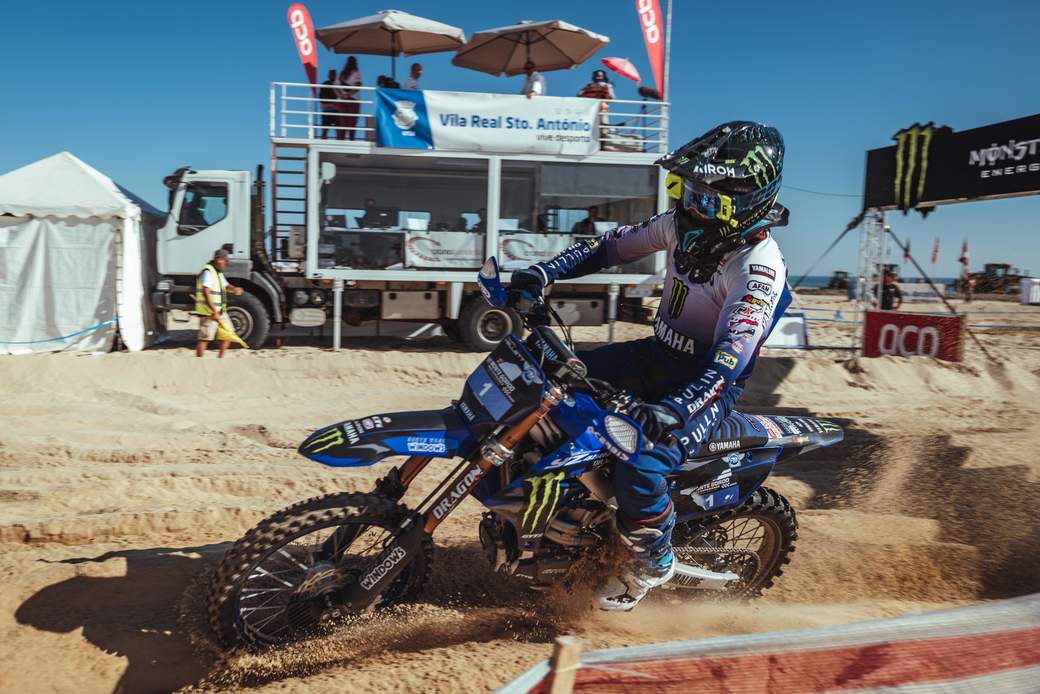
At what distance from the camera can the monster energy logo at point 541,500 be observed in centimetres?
297

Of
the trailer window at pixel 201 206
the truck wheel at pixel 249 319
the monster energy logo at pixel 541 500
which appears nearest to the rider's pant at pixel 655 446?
the monster energy logo at pixel 541 500

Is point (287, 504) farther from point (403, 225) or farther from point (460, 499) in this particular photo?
point (403, 225)

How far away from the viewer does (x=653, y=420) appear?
2.47 m

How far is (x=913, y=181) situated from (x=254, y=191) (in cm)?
961

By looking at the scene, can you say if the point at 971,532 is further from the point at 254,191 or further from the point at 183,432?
the point at 254,191

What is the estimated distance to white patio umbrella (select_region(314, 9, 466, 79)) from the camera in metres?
12.3

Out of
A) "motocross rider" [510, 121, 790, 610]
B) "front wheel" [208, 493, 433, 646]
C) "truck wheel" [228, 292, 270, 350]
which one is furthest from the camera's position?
"truck wheel" [228, 292, 270, 350]

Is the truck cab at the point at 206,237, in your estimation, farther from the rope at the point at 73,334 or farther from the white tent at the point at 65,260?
the rope at the point at 73,334

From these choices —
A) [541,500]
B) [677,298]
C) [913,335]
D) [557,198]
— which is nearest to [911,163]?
[913,335]

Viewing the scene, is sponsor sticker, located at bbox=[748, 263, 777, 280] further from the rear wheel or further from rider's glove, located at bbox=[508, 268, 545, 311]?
the rear wheel

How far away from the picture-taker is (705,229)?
311cm

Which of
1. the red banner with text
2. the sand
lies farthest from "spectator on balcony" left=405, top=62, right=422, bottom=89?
the red banner with text

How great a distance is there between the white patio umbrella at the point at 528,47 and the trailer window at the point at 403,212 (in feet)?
8.69

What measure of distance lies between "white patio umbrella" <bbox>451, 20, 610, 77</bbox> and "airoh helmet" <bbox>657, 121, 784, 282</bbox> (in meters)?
10.5
